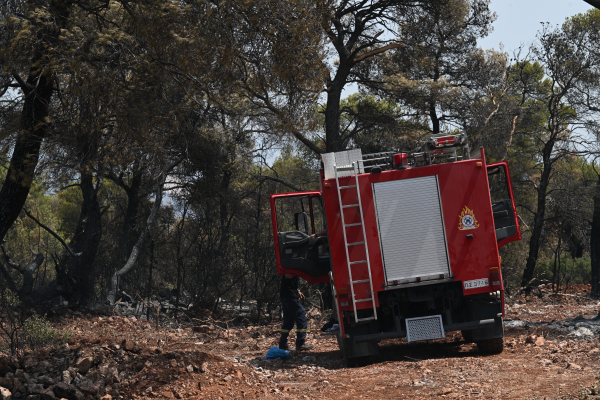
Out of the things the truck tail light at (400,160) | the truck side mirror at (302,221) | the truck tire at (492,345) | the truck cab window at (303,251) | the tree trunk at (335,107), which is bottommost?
the truck tire at (492,345)

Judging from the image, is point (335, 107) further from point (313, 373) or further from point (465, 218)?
point (313, 373)

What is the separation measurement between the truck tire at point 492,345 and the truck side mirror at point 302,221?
10.5 ft

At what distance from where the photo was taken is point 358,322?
27.1 ft

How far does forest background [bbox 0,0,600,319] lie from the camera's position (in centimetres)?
953

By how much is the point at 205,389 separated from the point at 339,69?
1455 cm

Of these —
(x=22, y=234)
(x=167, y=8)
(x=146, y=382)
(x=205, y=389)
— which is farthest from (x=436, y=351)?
(x=22, y=234)

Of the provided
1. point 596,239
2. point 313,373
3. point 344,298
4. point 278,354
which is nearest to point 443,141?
point 344,298

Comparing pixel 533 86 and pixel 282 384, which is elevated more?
pixel 533 86

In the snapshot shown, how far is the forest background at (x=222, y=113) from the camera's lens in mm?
9531

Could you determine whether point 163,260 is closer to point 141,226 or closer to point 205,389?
point 141,226

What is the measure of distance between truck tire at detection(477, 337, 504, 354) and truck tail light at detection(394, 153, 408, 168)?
291cm

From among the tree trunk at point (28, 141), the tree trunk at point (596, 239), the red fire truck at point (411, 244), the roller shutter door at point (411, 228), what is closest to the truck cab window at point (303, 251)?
the red fire truck at point (411, 244)

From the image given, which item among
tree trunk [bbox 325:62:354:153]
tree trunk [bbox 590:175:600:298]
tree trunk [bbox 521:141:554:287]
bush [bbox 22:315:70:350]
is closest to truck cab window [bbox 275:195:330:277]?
bush [bbox 22:315:70:350]

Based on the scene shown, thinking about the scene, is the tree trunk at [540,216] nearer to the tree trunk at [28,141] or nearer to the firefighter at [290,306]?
the firefighter at [290,306]
